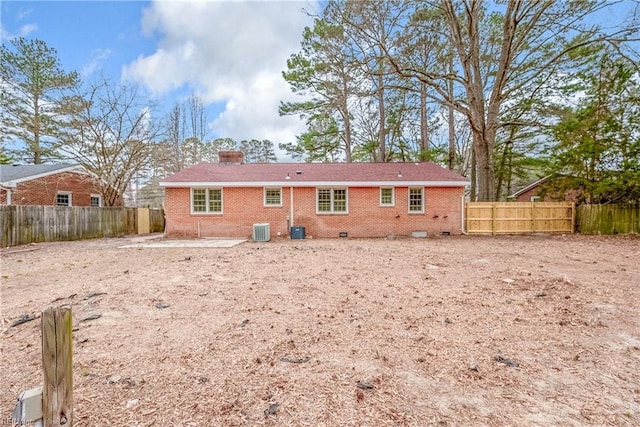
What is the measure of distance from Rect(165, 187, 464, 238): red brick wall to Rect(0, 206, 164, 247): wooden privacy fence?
6176 millimetres

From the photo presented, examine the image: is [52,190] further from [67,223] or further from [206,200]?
[206,200]

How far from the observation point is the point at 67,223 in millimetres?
12516

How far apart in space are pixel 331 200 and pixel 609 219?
12776mm

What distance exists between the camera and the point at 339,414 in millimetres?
2051

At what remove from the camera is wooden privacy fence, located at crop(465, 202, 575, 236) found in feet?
46.4

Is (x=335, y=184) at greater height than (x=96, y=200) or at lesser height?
greater

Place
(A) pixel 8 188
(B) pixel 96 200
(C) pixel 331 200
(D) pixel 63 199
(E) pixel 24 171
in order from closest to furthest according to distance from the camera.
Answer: (C) pixel 331 200 < (A) pixel 8 188 < (E) pixel 24 171 < (D) pixel 63 199 < (B) pixel 96 200

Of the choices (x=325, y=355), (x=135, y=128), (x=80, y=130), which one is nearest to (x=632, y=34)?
(x=325, y=355)

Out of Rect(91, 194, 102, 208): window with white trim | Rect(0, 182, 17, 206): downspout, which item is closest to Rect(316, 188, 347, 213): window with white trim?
Rect(0, 182, 17, 206): downspout

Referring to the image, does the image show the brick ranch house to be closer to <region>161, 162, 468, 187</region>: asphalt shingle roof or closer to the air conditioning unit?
<region>161, 162, 468, 187</region>: asphalt shingle roof

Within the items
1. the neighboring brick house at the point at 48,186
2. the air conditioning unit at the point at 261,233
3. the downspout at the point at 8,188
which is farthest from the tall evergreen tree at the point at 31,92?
the air conditioning unit at the point at 261,233

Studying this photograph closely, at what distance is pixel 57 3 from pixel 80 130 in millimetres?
9029

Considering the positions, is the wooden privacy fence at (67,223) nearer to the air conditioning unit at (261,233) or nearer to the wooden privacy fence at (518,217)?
the air conditioning unit at (261,233)

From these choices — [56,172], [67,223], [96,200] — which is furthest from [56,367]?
[96,200]
